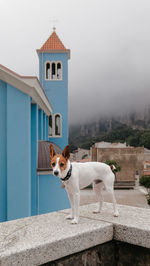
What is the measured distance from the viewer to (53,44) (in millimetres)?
25641

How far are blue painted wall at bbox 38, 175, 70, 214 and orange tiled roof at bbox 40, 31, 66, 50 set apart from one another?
53.0 feet

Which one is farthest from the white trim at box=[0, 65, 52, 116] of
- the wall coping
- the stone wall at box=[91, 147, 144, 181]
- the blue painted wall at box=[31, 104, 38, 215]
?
the stone wall at box=[91, 147, 144, 181]

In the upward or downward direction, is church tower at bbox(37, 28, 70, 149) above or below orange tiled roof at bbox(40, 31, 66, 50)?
below

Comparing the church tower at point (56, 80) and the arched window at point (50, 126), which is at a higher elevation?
the church tower at point (56, 80)

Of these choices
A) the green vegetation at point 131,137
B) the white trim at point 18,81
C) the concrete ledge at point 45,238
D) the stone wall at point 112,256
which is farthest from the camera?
the green vegetation at point 131,137

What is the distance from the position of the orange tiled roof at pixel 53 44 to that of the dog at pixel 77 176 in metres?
23.5

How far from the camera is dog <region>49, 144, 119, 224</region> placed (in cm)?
282

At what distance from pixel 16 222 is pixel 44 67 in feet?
77.2

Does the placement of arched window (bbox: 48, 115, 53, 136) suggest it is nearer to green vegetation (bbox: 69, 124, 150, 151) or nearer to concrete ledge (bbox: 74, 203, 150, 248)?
concrete ledge (bbox: 74, 203, 150, 248)

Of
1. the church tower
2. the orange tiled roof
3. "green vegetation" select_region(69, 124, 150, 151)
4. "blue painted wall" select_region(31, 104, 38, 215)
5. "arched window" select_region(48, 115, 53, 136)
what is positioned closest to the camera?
"blue painted wall" select_region(31, 104, 38, 215)

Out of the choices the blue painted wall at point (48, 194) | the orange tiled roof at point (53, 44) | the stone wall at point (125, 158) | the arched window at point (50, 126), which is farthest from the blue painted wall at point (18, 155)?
the stone wall at point (125, 158)

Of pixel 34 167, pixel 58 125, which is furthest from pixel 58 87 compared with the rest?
pixel 34 167

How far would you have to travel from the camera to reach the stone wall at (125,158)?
192 ft

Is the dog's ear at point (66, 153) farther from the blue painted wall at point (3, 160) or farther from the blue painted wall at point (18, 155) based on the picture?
the blue painted wall at point (3, 160)
